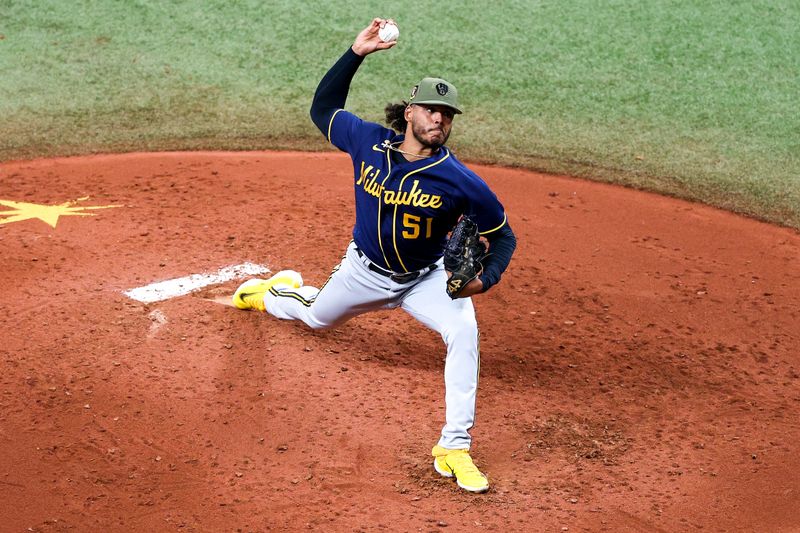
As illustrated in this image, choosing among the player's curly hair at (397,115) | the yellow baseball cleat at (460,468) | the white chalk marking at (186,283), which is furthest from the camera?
the white chalk marking at (186,283)

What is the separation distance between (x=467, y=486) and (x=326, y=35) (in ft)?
23.5

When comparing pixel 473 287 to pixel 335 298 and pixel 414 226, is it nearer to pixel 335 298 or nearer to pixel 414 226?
pixel 414 226

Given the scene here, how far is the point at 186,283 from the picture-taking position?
633 cm

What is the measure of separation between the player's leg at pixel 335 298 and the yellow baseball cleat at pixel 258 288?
12 cm

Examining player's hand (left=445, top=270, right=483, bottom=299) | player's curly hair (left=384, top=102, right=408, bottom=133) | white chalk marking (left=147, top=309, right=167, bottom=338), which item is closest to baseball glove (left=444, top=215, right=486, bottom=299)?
player's hand (left=445, top=270, right=483, bottom=299)

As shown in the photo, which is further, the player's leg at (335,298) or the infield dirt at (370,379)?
the player's leg at (335,298)

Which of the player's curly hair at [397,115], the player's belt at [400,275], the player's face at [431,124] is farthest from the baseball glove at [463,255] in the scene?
the player's curly hair at [397,115]

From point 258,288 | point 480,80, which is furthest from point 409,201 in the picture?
point 480,80

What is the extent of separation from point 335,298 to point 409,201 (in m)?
0.80

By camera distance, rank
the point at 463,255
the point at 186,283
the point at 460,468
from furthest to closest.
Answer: the point at 186,283
the point at 463,255
the point at 460,468

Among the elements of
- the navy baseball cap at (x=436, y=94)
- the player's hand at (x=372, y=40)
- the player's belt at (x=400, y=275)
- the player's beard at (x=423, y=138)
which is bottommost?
the player's belt at (x=400, y=275)

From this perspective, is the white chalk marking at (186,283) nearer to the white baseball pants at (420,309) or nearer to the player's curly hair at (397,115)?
the white baseball pants at (420,309)

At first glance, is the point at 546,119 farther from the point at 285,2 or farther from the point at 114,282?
the point at 114,282

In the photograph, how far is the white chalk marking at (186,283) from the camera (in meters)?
6.11
